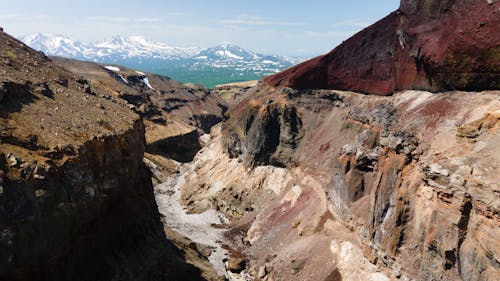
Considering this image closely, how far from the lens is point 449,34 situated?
3609 centimetres

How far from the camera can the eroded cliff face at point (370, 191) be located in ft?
76.2

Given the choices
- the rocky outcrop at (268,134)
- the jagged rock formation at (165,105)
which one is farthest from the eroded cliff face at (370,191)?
the jagged rock formation at (165,105)

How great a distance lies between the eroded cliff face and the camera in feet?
76.2

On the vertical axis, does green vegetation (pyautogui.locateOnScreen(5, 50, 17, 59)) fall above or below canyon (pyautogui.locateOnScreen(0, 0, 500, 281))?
above

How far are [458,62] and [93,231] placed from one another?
34119 mm

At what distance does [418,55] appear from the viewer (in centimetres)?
4050

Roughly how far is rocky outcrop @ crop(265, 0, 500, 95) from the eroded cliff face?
178cm

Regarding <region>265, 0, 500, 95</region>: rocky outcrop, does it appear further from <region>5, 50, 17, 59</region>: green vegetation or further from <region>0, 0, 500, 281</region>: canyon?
<region>5, 50, 17, 59</region>: green vegetation

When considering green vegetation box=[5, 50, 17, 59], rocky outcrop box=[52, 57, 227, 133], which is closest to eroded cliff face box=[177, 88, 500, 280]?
green vegetation box=[5, 50, 17, 59]

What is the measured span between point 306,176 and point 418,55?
19525 mm

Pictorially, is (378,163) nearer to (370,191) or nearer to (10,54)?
(370,191)

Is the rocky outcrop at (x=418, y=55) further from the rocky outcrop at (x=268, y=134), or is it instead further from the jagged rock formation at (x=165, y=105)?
the jagged rock formation at (x=165, y=105)

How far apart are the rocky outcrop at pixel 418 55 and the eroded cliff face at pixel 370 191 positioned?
1780mm

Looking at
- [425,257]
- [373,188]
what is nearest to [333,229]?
[373,188]
